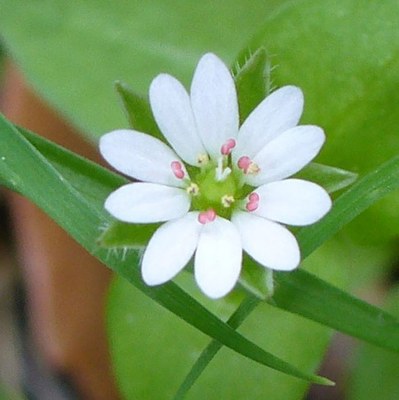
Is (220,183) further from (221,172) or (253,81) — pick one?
(253,81)

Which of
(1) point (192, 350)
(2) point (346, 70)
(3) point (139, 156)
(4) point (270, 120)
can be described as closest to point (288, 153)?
(4) point (270, 120)

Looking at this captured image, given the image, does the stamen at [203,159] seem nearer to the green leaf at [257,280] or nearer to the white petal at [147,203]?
the white petal at [147,203]

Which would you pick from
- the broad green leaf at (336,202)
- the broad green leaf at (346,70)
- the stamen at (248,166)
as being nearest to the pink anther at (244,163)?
the stamen at (248,166)

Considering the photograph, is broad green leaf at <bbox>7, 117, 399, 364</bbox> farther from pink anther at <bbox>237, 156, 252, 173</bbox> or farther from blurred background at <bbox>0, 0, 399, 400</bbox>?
blurred background at <bbox>0, 0, 399, 400</bbox>

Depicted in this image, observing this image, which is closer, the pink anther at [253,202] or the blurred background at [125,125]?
the pink anther at [253,202]

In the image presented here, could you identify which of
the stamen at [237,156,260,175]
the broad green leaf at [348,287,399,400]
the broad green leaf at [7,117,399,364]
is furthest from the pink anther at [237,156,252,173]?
the broad green leaf at [348,287,399,400]

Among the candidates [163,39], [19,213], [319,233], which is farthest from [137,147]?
[19,213]
